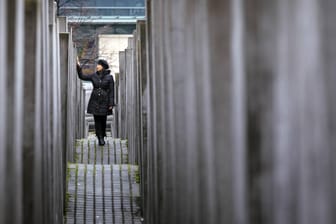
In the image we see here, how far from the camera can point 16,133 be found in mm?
7848

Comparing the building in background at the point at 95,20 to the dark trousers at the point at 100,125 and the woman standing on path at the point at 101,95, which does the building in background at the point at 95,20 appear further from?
the dark trousers at the point at 100,125

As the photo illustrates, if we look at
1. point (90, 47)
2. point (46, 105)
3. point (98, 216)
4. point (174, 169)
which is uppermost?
point (90, 47)

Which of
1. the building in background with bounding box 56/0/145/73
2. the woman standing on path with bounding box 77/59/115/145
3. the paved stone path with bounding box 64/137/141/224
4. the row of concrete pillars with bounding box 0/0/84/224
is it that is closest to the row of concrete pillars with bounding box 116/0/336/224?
the row of concrete pillars with bounding box 0/0/84/224

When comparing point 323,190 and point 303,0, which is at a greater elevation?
point 303,0

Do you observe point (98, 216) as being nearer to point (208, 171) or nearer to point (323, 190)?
point (208, 171)

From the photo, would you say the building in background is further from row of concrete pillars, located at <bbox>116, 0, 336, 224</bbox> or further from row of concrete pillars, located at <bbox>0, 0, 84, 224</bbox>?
row of concrete pillars, located at <bbox>116, 0, 336, 224</bbox>

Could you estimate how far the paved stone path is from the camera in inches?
643

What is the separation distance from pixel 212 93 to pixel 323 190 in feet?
10.0

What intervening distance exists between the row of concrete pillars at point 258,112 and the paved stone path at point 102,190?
581cm

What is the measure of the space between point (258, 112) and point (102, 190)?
12.3 metres

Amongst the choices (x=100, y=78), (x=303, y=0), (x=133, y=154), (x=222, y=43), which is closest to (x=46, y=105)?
(x=222, y=43)

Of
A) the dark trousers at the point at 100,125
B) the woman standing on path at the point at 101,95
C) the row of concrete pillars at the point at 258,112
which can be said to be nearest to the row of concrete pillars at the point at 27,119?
the row of concrete pillars at the point at 258,112

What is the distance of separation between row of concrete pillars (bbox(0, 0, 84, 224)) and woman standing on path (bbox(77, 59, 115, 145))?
7.70 m

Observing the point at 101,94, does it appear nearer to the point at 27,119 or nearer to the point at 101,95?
the point at 101,95
